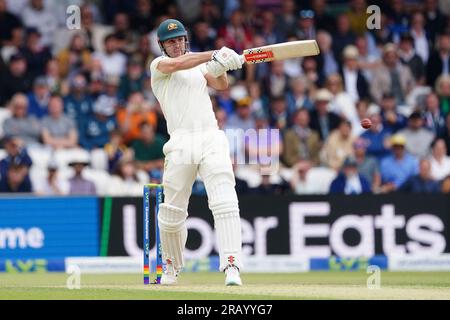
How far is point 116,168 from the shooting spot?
14906mm

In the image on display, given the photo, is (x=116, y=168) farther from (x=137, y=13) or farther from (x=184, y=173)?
(x=184, y=173)

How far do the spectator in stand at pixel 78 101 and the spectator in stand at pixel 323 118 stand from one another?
272cm

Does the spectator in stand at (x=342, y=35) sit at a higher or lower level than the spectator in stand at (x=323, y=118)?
higher

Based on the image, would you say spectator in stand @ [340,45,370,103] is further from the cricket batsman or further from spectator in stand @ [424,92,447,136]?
the cricket batsman

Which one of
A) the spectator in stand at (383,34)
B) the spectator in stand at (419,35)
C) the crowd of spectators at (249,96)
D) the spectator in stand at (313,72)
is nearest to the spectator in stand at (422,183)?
the crowd of spectators at (249,96)

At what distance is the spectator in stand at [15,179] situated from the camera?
14.6m

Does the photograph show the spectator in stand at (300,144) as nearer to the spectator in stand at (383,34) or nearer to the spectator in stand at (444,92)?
the spectator in stand at (444,92)

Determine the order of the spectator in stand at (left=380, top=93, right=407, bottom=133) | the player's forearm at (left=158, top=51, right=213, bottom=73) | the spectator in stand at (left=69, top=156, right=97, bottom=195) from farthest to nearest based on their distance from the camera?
the spectator in stand at (left=380, top=93, right=407, bottom=133) → the spectator in stand at (left=69, top=156, right=97, bottom=195) → the player's forearm at (left=158, top=51, right=213, bottom=73)

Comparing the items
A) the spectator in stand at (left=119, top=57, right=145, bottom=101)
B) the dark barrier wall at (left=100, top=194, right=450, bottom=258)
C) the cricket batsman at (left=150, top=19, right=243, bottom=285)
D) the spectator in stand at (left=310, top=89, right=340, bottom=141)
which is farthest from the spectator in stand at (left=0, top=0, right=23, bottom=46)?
the cricket batsman at (left=150, top=19, right=243, bottom=285)

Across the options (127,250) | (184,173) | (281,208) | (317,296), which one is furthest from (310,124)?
(317,296)

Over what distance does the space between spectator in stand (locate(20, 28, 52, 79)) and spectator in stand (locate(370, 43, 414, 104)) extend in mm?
4145

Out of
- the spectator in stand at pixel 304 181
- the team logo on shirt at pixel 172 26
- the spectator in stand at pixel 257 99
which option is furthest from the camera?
the spectator in stand at pixel 257 99

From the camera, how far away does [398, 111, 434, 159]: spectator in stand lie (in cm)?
1570

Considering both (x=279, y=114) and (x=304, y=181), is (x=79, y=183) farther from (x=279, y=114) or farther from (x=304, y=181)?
(x=279, y=114)
